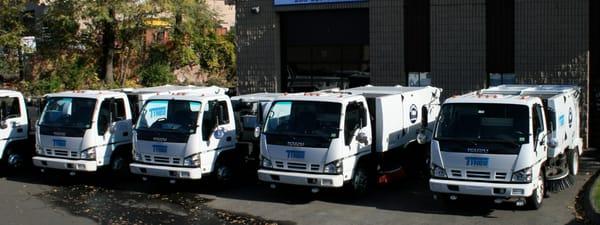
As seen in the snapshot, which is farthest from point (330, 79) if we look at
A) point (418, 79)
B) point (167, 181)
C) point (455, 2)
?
point (167, 181)

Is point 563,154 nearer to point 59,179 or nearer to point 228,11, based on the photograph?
point 59,179

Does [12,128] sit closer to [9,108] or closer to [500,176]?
[9,108]

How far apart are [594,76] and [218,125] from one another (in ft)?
34.4

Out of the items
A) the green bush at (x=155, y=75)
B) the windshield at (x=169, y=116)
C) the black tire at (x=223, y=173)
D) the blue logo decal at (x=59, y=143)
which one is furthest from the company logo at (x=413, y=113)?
the green bush at (x=155, y=75)

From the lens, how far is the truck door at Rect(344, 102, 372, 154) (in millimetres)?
13492

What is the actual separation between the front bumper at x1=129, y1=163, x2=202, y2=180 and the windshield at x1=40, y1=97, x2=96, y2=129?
1.62 m

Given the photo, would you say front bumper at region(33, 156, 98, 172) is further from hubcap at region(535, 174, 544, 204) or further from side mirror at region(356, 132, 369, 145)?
hubcap at region(535, 174, 544, 204)

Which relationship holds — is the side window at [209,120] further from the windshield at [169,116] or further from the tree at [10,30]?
the tree at [10,30]

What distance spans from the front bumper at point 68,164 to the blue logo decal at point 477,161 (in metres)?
7.80

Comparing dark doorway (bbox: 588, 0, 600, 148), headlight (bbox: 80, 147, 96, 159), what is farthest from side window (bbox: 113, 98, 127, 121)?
dark doorway (bbox: 588, 0, 600, 148)

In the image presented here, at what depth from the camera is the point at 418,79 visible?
21.3m

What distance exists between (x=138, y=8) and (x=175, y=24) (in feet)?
9.47

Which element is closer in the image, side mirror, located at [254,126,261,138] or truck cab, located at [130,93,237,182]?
truck cab, located at [130,93,237,182]

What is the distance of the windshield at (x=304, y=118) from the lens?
13.5 meters
